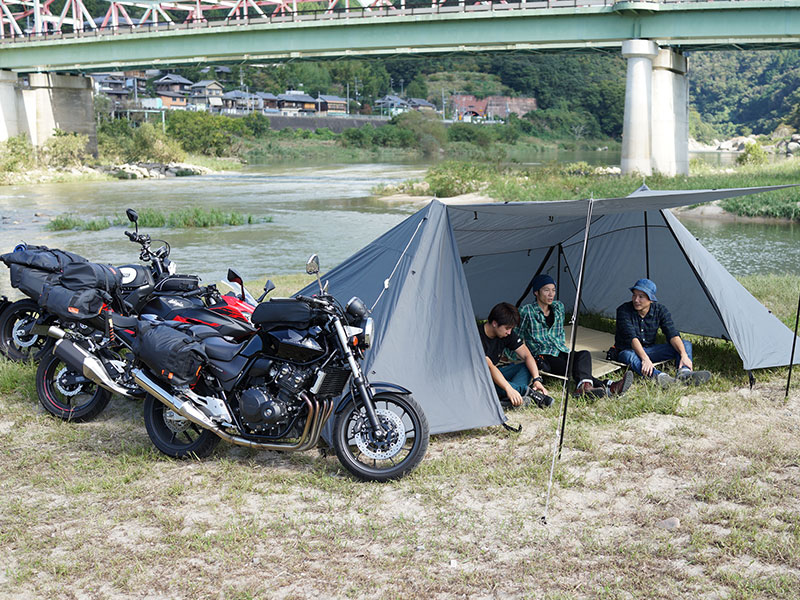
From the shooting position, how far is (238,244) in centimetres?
1978

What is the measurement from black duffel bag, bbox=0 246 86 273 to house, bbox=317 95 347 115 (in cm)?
9651

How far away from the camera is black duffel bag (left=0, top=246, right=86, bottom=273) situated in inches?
254

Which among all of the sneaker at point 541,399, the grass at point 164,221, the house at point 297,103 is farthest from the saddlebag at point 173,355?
the house at point 297,103

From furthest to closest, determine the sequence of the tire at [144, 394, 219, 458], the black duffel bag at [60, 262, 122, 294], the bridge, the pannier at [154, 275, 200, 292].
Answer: the bridge < the pannier at [154, 275, 200, 292] < the black duffel bag at [60, 262, 122, 294] < the tire at [144, 394, 219, 458]

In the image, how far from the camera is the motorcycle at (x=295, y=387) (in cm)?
461

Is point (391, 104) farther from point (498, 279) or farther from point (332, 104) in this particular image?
point (498, 279)

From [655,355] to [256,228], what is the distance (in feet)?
58.0

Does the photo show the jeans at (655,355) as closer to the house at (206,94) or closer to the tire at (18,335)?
the tire at (18,335)

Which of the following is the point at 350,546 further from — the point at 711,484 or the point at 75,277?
the point at 75,277

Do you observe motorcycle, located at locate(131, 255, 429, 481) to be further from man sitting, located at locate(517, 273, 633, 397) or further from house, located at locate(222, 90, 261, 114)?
house, located at locate(222, 90, 261, 114)

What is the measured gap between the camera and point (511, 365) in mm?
6387

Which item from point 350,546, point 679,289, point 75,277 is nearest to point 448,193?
point 679,289

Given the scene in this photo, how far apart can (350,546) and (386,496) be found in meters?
0.58

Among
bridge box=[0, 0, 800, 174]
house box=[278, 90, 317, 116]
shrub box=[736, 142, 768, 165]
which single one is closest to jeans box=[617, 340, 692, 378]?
bridge box=[0, 0, 800, 174]
